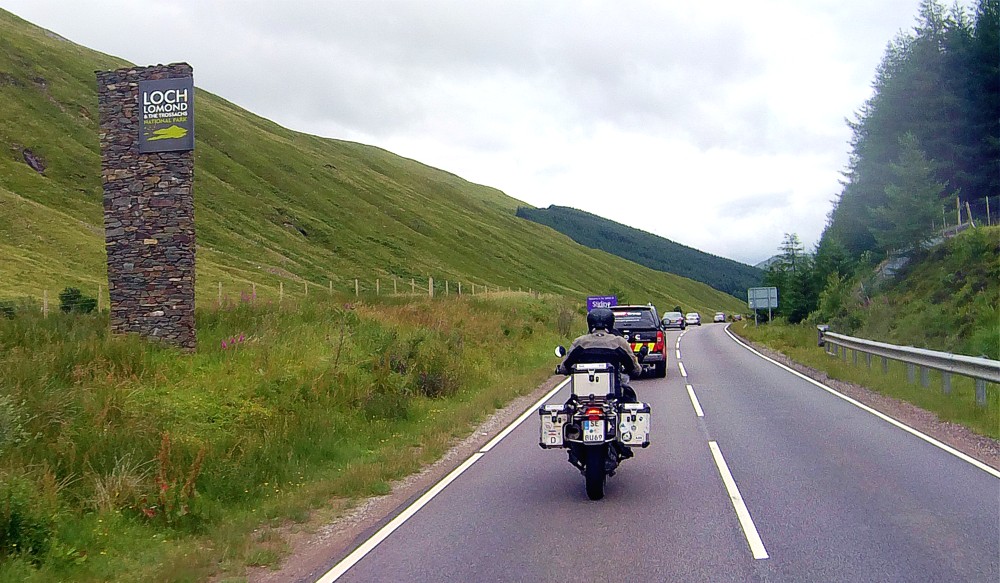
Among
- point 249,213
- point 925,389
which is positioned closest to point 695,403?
point 925,389

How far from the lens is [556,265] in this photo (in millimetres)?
128125

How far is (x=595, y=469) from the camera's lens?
26.1 feet

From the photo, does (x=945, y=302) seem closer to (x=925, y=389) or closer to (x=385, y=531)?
(x=925, y=389)

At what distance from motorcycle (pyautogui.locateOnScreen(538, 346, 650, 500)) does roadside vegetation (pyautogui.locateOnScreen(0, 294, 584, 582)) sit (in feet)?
7.23

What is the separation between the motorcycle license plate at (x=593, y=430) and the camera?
311 inches

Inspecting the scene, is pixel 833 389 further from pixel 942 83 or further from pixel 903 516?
pixel 942 83

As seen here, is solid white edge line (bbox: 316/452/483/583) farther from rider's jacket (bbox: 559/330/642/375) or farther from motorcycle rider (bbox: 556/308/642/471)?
rider's jacket (bbox: 559/330/642/375)

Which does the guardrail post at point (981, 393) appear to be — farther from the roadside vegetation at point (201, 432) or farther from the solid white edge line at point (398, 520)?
the roadside vegetation at point (201, 432)

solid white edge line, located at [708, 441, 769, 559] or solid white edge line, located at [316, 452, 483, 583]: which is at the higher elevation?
solid white edge line, located at [708, 441, 769, 559]

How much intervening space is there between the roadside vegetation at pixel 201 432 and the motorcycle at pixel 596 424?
2204 mm

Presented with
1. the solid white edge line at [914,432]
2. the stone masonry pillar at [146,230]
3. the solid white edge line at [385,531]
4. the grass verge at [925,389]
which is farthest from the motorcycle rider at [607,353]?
the stone masonry pillar at [146,230]

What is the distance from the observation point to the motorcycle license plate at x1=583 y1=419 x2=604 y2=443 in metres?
7.91

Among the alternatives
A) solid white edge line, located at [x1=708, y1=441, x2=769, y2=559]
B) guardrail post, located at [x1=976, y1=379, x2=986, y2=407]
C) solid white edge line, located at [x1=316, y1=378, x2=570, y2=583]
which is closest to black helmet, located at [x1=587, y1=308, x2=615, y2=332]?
solid white edge line, located at [x1=708, y1=441, x2=769, y2=559]

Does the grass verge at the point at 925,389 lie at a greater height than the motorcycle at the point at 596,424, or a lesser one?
lesser
